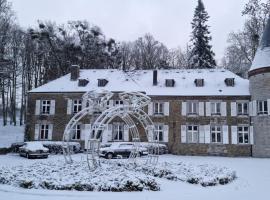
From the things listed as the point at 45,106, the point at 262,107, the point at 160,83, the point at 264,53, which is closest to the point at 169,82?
the point at 160,83

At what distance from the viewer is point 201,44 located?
147 feet

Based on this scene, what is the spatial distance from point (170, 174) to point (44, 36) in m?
30.1

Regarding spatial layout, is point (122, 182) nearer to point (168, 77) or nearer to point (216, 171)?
point (216, 171)

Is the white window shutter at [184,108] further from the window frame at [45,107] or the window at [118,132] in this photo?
the window frame at [45,107]

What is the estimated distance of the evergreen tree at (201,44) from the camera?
44.3 metres

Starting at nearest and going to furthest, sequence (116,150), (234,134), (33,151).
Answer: (33,151) → (116,150) → (234,134)

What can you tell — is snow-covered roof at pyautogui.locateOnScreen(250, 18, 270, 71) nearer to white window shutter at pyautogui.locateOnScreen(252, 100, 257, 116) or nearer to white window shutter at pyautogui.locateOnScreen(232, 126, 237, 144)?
white window shutter at pyautogui.locateOnScreen(252, 100, 257, 116)

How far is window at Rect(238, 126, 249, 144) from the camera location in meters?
30.2

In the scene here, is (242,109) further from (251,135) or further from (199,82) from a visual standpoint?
(199,82)

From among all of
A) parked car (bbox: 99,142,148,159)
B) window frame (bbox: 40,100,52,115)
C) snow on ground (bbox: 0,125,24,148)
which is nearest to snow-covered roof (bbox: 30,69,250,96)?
window frame (bbox: 40,100,52,115)

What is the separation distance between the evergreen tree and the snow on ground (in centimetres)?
2247

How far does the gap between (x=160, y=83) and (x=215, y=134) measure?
7.02 m

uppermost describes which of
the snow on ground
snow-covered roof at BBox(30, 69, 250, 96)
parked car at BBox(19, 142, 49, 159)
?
snow-covered roof at BBox(30, 69, 250, 96)

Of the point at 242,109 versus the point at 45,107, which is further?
the point at 45,107
